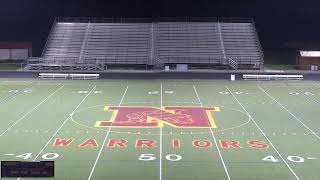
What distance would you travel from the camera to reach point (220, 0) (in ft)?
119

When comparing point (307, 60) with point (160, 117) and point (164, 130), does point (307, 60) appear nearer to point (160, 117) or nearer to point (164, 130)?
point (160, 117)

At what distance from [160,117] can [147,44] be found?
16047 mm

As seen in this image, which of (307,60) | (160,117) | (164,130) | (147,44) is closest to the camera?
(164,130)

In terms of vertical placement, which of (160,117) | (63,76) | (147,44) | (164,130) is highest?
(147,44)

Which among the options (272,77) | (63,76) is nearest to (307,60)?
(272,77)

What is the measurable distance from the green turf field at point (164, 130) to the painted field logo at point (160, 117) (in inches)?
1.2

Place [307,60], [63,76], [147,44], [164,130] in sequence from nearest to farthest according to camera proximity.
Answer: [164,130]
[63,76]
[307,60]
[147,44]

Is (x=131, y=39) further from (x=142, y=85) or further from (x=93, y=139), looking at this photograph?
(x=93, y=139)

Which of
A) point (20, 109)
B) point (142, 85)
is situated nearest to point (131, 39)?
Result: point (142, 85)

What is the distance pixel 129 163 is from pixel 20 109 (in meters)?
8.12

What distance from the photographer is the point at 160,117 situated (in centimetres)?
1938

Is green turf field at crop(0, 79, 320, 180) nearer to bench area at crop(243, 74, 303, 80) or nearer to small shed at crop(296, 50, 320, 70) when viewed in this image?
bench area at crop(243, 74, 303, 80)

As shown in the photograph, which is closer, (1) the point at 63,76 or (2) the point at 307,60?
(1) the point at 63,76

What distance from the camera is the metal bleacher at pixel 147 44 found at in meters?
33.2
